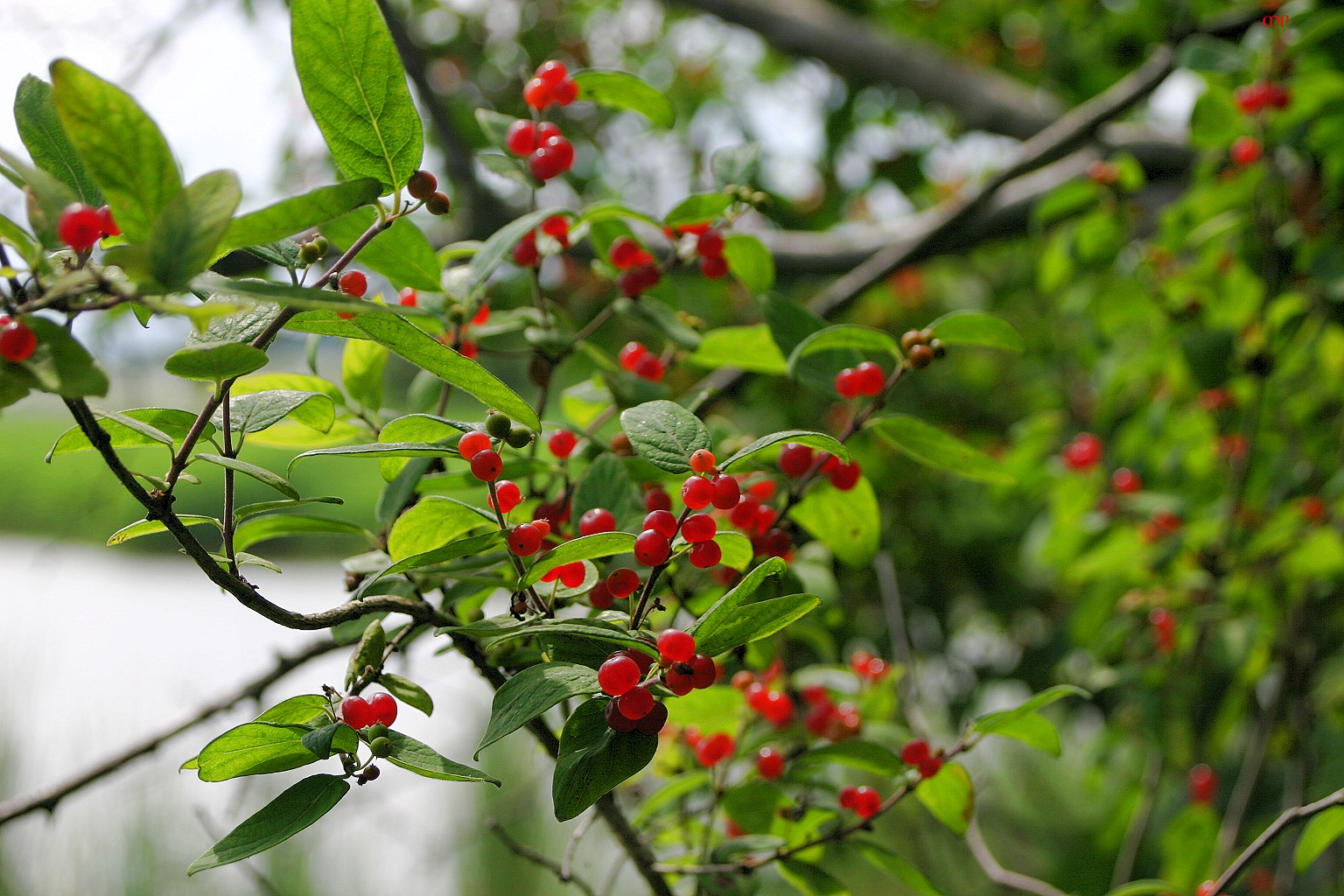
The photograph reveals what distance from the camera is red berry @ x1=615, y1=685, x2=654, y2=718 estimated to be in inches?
15.8

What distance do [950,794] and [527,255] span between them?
45 centimetres

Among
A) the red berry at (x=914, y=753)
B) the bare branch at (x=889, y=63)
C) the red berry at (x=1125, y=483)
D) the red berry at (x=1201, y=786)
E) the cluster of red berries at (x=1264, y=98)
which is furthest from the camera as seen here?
the bare branch at (x=889, y=63)

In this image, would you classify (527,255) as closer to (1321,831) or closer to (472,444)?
(472,444)

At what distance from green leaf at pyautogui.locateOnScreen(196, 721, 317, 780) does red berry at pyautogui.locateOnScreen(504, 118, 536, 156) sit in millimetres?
384

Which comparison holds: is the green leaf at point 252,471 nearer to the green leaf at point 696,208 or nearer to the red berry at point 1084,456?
the green leaf at point 696,208

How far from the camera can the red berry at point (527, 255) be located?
0.66 m

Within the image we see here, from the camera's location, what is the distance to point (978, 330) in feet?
1.93

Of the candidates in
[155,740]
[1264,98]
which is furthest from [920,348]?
[1264,98]

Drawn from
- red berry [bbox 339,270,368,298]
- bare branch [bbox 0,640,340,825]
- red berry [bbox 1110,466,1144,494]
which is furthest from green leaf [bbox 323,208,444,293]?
red berry [bbox 1110,466,1144,494]

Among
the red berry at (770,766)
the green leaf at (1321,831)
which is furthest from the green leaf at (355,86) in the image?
the green leaf at (1321,831)

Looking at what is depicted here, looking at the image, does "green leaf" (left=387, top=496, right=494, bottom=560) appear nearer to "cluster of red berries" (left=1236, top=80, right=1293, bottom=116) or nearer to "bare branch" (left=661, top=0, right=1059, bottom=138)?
"cluster of red berries" (left=1236, top=80, right=1293, bottom=116)

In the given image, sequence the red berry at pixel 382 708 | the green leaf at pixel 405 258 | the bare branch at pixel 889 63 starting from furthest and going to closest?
the bare branch at pixel 889 63 → the green leaf at pixel 405 258 → the red berry at pixel 382 708

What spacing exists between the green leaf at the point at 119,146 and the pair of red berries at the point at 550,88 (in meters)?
0.34

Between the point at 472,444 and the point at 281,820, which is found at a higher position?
the point at 472,444
